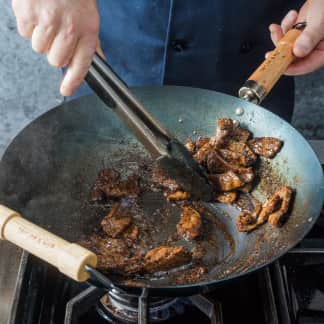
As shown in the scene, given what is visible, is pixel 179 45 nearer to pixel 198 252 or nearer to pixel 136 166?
pixel 136 166

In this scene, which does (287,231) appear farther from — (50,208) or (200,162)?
(50,208)

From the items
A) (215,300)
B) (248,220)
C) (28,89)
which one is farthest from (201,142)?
(28,89)

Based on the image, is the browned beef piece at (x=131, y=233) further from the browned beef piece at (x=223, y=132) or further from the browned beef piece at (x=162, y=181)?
the browned beef piece at (x=223, y=132)

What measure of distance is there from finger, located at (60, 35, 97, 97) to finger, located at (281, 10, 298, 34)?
2.24 feet

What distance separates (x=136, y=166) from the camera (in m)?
1.58

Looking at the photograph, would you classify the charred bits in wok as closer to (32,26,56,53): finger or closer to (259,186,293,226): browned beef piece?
(259,186,293,226): browned beef piece

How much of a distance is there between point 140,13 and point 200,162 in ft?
1.65

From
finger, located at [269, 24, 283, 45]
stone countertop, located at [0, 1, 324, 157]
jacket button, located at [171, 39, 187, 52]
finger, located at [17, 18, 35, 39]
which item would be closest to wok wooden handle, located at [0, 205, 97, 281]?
finger, located at [17, 18, 35, 39]

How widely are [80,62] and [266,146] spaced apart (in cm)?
60

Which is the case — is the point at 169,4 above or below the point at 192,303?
above

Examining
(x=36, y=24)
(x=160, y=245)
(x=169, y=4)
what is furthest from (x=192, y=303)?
(x=169, y=4)

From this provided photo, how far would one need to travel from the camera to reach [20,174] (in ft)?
4.37

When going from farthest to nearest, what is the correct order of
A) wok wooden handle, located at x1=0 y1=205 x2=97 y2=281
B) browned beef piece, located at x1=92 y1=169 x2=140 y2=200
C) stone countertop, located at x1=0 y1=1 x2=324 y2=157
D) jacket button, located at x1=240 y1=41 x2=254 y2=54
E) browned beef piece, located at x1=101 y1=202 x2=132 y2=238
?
stone countertop, located at x1=0 y1=1 x2=324 y2=157 < jacket button, located at x1=240 y1=41 x2=254 y2=54 < browned beef piece, located at x1=92 y1=169 x2=140 y2=200 < browned beef piece, located at x1=101 y1=202 x2=132 y2=238 < wok wooden handle, located at x1=0 y1=205 x2=97 y2=281

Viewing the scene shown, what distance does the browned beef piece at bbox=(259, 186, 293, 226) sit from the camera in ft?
4.33
